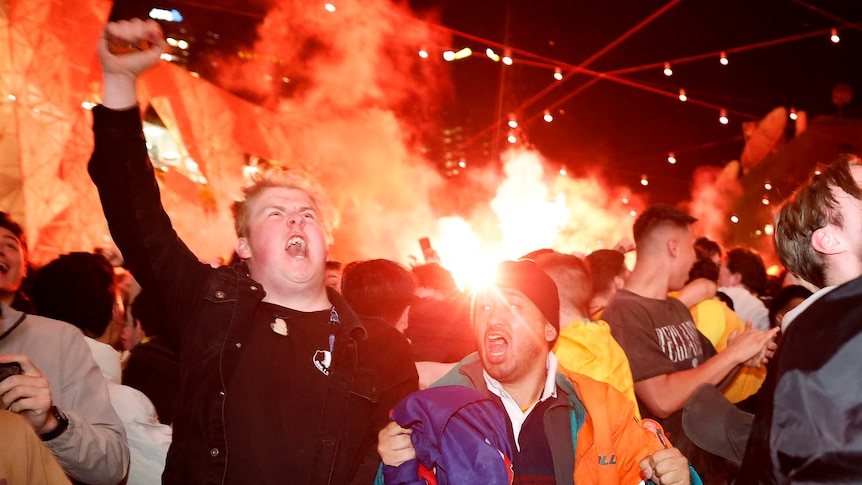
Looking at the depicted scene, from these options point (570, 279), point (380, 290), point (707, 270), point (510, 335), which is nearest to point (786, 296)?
point (707, 270)

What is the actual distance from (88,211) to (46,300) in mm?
4453

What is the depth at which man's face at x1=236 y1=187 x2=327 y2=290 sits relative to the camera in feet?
10.0

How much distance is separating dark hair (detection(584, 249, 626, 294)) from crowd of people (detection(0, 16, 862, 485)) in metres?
1.85

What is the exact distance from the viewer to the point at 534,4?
13.0 m

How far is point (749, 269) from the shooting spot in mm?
7227

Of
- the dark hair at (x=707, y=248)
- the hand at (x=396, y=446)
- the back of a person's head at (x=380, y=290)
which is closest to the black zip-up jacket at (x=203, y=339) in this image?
the hand at (x=396, y=446)

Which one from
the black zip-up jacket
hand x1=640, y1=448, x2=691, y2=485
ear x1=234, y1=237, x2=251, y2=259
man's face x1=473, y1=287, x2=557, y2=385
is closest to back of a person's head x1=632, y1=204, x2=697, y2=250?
man's face x1=473, y1=287, x2=557, y2=385

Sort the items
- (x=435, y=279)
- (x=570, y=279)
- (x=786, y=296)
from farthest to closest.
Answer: (x=435, y=279) < (x=786, y=296) < (x=570, y=279)

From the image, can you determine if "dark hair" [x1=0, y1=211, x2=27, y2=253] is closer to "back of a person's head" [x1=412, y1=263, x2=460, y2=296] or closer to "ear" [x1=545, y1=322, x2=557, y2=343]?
"ear" [x1=545, y1=322, x2=557, y2=343]

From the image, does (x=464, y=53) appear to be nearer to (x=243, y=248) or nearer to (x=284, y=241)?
(x=243, y=248)

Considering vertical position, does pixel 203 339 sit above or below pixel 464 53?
below

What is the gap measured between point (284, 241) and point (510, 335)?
107 cm

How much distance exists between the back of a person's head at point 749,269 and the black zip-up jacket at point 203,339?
A: 5.35m

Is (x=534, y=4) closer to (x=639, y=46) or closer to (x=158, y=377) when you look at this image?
(x=639, y=46)
